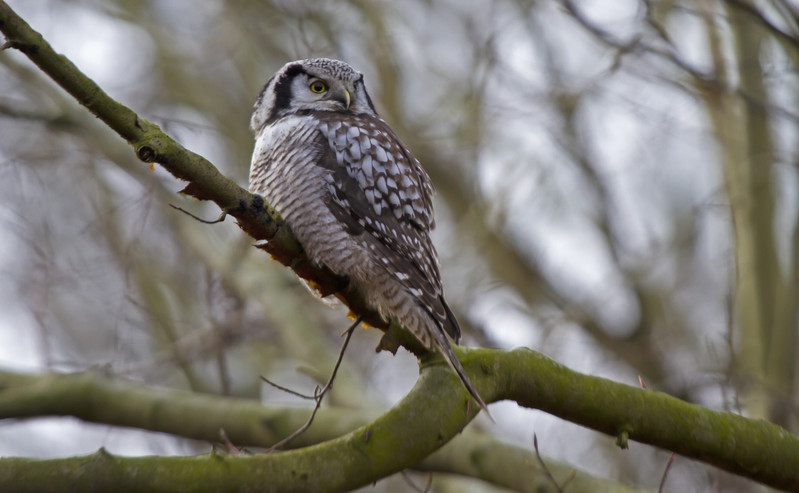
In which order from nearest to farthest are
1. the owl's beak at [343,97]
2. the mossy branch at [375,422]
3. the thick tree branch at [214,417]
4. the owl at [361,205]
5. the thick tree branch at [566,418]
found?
the mossy branch at [375,422] < the thick tree branch at [566,418] < the owl at [361,205] < the thick tree branch at [214,417] < the owl's beak at [343,97]

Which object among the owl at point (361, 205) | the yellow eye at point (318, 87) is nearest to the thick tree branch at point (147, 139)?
the owl at point (361, 205)

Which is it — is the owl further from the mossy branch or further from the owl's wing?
the mossy branch

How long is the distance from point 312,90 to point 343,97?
21 centimetres

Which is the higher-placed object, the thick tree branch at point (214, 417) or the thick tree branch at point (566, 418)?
the thick tree branch at point (566, 418)

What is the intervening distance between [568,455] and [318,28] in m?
5.03

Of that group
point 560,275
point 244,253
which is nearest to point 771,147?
point 560,275

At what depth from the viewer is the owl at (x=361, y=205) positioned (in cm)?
346

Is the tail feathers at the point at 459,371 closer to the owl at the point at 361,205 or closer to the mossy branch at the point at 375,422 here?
the mossy branch at the point at 375,422

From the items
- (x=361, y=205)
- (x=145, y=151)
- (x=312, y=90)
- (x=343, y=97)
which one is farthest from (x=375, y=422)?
(x=312, y=90)

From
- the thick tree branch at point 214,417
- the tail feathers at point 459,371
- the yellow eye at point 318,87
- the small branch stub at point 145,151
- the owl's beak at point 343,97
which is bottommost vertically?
the thick tree branch at point 214,417

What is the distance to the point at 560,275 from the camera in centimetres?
845

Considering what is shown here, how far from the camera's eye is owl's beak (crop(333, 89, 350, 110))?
4.37 meters

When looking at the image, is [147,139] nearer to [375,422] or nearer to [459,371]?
[375,422]

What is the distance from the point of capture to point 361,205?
3.64 m
